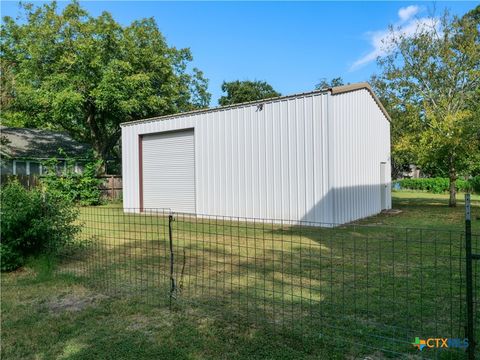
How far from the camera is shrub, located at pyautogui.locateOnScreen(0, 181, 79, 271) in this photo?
530 centimetres

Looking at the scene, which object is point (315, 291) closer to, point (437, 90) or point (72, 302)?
point (72, 302)

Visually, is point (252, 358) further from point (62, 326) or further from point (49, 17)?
point (49, 17)

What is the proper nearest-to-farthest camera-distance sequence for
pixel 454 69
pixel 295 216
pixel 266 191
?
pixel 295 216, pixel 266 191, pixel 454 69

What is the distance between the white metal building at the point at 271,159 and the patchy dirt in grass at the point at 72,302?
6950 millimetres

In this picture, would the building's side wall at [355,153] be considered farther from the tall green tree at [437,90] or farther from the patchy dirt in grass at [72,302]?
the patchy dirt in grass at [72,302]

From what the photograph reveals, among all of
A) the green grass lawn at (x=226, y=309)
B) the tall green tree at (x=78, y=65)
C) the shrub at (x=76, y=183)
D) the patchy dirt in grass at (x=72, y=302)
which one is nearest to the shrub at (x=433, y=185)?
the tall green tree at (x=78, y=65)

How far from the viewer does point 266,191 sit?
1135 centimetres

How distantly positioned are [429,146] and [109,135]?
20082 millimetres

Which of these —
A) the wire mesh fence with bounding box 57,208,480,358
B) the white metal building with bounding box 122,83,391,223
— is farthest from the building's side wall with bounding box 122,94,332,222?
the wire mesh fence with bounding box 57,208,480,358

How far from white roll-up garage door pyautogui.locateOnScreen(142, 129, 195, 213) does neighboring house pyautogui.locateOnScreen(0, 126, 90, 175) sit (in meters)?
8.21

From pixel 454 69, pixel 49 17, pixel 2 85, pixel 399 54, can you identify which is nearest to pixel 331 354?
pixel 2 85

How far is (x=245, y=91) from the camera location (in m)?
38.7

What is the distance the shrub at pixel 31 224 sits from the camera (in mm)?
5297

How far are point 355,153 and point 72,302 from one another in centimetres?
957
